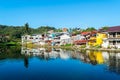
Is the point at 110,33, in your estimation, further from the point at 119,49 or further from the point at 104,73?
the point at 104,73

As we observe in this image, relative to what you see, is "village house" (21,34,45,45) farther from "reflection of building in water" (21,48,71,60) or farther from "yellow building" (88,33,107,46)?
"reflection of building in water" (21,48,71,60)

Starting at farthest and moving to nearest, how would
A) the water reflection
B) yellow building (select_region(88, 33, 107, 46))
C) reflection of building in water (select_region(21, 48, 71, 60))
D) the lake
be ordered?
yellow building (select_region(88, 33, 107, 46))
reflection of building in water (select_region(21, 48, 71, 60))
the water reflection
the lake

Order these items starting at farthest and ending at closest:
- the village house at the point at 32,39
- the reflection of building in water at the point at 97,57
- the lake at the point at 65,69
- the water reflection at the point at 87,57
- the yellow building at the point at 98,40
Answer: the village house at the point at 32,39 → the yellow building at the point at 98,40 → the water reflection at the point at 87,57 → the reflection of building in water at the point at 97,57 → the lake at the point at 65,69

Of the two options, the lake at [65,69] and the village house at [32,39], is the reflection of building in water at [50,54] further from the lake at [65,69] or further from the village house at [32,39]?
the village house at [32,39]

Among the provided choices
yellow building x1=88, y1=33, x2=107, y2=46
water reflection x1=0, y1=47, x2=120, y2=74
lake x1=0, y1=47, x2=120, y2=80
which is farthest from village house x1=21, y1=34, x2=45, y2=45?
lake x1=0, y1=47, x2=120, y2=80

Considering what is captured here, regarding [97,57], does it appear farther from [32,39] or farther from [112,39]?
→ [32,39]

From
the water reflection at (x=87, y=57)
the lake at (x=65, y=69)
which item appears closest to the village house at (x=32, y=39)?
the water reflection at (x=87, y=57)

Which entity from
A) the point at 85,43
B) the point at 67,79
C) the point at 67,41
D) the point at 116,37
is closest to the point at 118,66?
the point at 67,79

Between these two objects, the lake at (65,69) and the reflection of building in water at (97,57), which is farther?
the reflection of building in water at (97,57)

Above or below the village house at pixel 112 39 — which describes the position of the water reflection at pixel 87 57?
below

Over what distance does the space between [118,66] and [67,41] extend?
178ft

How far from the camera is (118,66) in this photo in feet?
100

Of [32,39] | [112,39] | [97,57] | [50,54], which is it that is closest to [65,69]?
[97,57]

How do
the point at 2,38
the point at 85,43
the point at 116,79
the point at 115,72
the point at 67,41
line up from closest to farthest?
the point at 116,79
the point at 115,72
the point at 85,43
the point at 67,41
the point at 2,38
